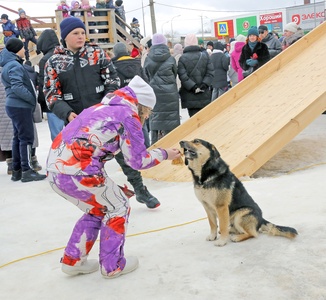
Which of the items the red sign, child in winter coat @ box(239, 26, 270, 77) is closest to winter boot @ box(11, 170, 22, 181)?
child in winter coat @ box(239, 26, 270, 77)

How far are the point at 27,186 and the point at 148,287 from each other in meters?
3.59

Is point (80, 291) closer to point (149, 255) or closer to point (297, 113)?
point (149, 255)

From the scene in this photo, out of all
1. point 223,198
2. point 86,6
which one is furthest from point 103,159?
point 86,6

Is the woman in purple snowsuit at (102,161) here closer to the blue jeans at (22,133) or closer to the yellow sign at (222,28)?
the blue jeans at (22,133)

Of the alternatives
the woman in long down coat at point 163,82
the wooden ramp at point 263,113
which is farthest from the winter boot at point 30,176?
the woman in long down coat at point 163,82

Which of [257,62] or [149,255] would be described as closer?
[149,255]

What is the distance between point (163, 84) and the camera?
6.80m

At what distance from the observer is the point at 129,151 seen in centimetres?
275

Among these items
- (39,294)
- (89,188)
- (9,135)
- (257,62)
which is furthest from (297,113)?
(9,135)

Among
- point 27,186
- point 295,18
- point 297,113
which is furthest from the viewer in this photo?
point 295,18

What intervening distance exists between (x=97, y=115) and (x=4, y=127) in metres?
4.36

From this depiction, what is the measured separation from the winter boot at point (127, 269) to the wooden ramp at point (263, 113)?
2.15 m

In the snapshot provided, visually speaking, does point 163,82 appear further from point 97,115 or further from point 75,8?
point 75,8

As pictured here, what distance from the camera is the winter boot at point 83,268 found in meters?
2.99
